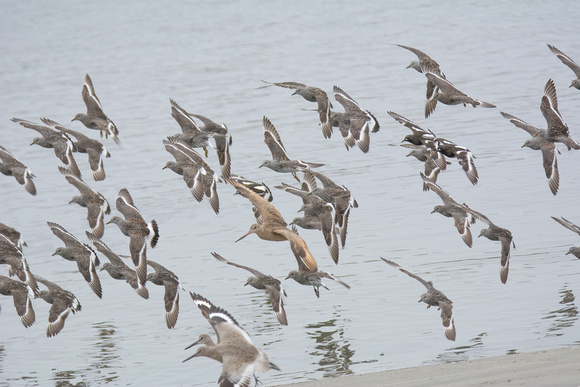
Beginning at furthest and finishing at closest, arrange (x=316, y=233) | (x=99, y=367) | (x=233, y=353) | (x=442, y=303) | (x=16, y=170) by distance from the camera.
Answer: (x=316, y=233), (x=16, y=170), (x=99, y=367), (x=442, y=303), (x=233, y=353)

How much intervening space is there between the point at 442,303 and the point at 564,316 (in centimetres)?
120

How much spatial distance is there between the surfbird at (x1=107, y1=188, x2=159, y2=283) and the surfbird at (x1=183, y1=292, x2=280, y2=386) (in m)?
3.10

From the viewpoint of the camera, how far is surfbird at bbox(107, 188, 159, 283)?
12.0 m

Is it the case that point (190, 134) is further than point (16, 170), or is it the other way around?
point (190, 134)

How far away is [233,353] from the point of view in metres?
8.23

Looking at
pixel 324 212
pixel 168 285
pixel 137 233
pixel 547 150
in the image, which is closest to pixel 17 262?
pixel 137 233

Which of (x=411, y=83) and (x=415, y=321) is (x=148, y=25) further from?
(x=415, y=321)

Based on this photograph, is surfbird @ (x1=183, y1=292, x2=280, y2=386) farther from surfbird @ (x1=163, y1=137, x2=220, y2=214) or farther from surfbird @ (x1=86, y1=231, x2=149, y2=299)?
surfbird @ (x1=163, y1=137, x2=220, y2=214)

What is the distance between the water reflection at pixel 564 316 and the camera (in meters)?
10.4

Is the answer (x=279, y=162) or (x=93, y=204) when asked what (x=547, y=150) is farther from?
(x=93, y=204)

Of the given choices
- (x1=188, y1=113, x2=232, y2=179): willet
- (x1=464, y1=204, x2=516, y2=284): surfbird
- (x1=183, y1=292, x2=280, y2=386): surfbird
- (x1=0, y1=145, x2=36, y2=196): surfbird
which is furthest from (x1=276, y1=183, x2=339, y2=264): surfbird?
(x1=183, y1=292, x2=280, y2=386): surfbird

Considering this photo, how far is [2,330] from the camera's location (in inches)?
487

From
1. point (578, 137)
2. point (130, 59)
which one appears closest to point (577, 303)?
point (578, 137)

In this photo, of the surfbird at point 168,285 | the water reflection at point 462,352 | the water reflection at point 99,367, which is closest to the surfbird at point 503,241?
the water reflection at point 462,352
